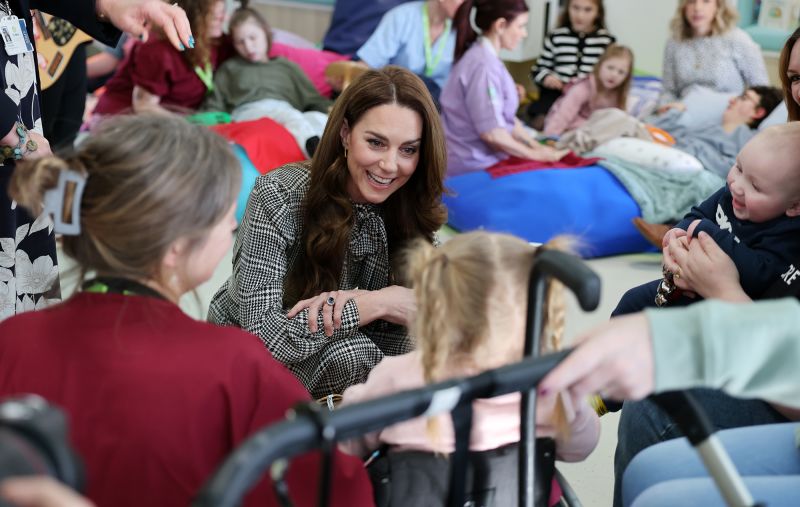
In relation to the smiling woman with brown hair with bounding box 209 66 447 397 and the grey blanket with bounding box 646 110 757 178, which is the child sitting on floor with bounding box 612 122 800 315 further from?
the grey blanket with bounding box 646 110 757 178

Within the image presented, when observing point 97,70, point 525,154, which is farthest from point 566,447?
point 97,70

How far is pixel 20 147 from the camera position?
1739 millimetres

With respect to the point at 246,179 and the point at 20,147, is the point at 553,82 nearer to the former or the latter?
the point at 246,179

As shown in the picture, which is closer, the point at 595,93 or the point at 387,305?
the point at 387,305

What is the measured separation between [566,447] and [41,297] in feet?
4.04

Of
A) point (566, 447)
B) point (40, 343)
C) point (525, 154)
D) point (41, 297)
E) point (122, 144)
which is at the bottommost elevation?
point (525, 154)

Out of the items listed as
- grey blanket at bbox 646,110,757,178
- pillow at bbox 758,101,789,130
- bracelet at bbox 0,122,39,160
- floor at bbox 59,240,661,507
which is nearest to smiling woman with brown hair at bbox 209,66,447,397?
floor at bbox 59,240,661,507

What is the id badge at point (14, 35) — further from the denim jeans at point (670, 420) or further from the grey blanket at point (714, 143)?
the grey blanket at point (714, 143)

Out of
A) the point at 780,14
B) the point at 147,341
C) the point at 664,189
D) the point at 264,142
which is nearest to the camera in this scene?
the point at 147,341

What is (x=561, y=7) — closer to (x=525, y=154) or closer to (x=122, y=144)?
(x=525, y=154)

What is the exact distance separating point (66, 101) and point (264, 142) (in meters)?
0.92

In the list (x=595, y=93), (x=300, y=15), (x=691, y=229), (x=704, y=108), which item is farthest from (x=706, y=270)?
(x=300, y=15)

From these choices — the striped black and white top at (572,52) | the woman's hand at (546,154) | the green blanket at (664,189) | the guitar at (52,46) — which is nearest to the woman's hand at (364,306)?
the guitar at (52,46)

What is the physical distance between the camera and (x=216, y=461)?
1.11 metres
